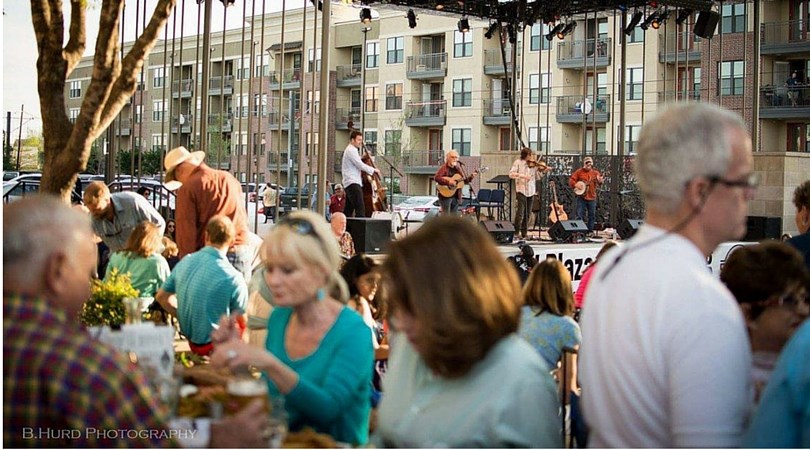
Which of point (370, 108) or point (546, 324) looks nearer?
point (546, 324)

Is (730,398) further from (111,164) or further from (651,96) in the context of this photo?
(651,96)

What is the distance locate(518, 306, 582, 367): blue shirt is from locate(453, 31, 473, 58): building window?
2117 inches

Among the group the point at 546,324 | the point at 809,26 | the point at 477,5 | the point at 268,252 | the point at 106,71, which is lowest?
the point at 546,324

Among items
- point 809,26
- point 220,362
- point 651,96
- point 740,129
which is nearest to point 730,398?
point 740,129

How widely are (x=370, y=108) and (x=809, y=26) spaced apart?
91.2ft

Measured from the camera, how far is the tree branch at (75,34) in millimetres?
7402

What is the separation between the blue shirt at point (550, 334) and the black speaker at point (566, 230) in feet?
43.5

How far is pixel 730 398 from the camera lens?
103 inches

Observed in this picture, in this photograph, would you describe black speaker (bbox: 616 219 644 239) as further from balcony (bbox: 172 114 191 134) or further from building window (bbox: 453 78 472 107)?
building window (bbox: 453 78 472 107)

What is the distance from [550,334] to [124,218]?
16.4 feet

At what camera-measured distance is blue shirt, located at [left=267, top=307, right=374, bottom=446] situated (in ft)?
12.0

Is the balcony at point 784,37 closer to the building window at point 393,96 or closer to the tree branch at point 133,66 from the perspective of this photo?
the building window at point 393,96

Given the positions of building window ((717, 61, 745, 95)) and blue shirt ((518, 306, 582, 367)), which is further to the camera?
building window ((717, 61, 745, 95))

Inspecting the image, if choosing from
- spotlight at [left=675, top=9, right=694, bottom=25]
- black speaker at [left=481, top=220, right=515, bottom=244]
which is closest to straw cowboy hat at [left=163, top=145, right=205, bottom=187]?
black speaker at [left=481, top=220, right=515, bottom=244]
